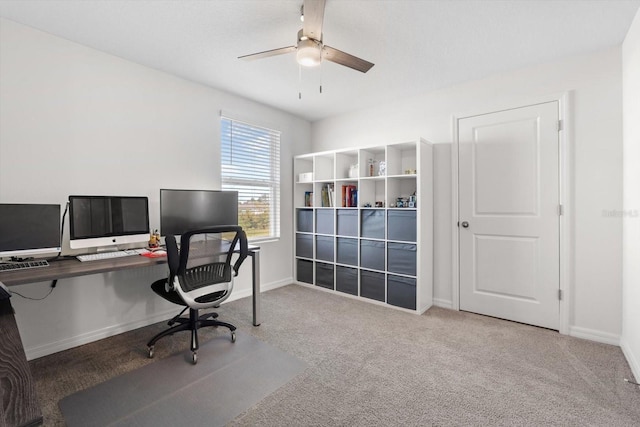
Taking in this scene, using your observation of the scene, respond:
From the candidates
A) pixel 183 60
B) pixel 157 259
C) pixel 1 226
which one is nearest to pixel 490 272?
pixel 157 259

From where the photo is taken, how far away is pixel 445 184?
330 cm

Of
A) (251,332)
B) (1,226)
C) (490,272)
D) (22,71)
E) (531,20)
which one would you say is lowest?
(251,332)

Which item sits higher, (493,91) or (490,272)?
(493,91)

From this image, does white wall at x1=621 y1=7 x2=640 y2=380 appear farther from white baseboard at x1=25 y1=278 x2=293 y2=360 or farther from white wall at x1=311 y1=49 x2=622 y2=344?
white baseboard at x1=25 y1=278 x2=293 y2=360

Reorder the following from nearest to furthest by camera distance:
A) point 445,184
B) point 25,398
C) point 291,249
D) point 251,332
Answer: point 25,398 < point 251,332 < point 445,184 < point 291,249

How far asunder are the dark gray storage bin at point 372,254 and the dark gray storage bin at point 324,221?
1.69 ft

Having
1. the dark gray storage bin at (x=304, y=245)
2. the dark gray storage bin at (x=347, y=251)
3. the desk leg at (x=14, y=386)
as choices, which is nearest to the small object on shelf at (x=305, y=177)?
the dark gray storage bin at (x=304, y=245)

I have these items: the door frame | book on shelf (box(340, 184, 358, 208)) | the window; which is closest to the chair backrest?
the window

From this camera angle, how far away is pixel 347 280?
372 centimetres

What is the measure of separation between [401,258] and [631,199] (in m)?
1.85

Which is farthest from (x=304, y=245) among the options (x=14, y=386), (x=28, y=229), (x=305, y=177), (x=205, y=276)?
(x=14, y=386)

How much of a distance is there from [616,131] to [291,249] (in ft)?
11.9

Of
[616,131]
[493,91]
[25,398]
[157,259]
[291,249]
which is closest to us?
[25,398]

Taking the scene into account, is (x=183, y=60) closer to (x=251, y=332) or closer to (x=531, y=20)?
(x=251, y=332)
